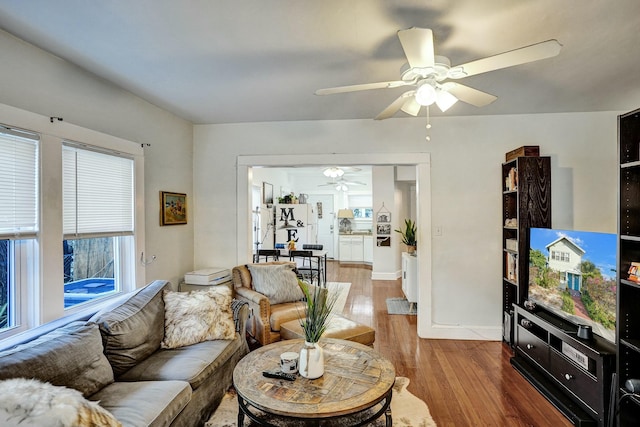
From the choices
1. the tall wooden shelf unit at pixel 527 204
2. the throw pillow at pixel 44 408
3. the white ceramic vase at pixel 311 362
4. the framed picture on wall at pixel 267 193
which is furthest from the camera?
the framed picture on wall at pixel 267 193

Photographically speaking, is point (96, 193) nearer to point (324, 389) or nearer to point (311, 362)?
point (311, 362)

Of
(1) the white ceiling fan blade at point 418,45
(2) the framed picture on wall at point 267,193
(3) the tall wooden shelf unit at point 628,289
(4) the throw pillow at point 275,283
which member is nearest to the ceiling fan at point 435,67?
(1) the white ceiling fan blade at point 418,45

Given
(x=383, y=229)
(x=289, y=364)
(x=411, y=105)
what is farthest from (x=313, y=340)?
(x=383, y=229)

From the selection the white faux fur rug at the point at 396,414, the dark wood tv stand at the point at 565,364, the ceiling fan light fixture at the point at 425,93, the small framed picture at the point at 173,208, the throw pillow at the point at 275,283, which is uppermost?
the ceiling fan light fixture at the point at 425,93

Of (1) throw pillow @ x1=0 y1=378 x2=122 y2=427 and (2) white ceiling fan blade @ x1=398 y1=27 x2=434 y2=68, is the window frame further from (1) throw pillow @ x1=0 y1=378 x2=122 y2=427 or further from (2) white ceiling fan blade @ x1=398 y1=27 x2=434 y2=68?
(2) white ceiling fan blade @ x1=398 y1=27 x2=434 y2=68

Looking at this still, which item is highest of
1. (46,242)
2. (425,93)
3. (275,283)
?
(425,93)

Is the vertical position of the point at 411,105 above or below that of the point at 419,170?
above

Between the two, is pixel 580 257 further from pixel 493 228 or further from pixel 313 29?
pixel 313 29

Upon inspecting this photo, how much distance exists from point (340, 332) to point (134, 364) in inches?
61.2

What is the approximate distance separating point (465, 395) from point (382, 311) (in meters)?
2.35

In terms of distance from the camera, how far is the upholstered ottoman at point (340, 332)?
9.39 ft

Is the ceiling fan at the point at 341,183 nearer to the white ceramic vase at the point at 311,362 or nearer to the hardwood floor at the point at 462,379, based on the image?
the hardwood floor at the point at 462,379

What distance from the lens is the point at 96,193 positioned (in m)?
2.69

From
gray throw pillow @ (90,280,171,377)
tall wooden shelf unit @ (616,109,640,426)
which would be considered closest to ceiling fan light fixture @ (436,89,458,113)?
tall wooden shelf unit @ (616,109,640,426)
